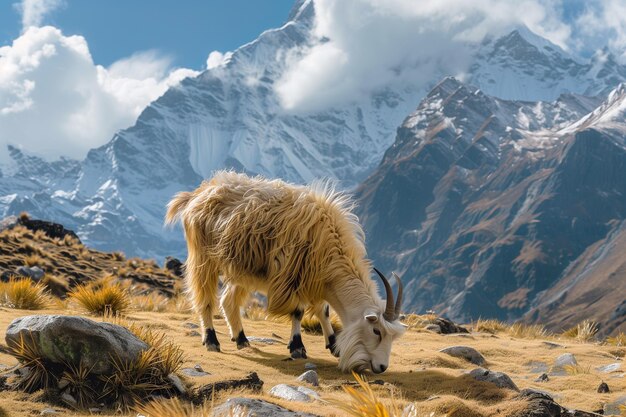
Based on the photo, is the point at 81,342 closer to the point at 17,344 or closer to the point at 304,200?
the point at 17,344

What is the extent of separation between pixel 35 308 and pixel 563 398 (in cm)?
863

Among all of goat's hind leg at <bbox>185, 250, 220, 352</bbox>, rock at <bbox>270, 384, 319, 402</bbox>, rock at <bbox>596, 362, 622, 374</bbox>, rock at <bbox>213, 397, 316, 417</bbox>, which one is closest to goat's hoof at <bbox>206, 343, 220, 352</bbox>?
goat's hind leg at <bbox>185, 250, 220, 352</bbox>

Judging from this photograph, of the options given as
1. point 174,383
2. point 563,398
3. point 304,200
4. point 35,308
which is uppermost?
point 304,200

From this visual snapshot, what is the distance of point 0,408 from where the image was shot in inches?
213

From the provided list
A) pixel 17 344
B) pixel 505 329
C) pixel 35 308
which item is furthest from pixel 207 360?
pixel 505 329

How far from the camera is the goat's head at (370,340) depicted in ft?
28.5

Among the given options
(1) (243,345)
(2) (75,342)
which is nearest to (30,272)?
(1) (243,345)

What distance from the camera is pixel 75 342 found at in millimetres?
6266

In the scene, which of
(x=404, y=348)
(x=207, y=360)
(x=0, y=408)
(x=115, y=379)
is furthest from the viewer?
(x=404, y=348)

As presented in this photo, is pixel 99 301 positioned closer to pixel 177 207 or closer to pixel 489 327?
pixel 177 207

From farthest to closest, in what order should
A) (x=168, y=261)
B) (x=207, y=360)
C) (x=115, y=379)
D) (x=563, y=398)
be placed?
(x=168, y=261) < (x=207, y=360) < (x=563, y=398) < (x=115, y=379)

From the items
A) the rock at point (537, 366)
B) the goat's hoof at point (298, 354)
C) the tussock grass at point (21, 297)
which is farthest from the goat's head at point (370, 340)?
the tussock grass at point (21, 297)

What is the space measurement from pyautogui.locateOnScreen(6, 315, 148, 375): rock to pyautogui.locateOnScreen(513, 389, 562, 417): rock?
352cm

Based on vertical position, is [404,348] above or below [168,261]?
below
